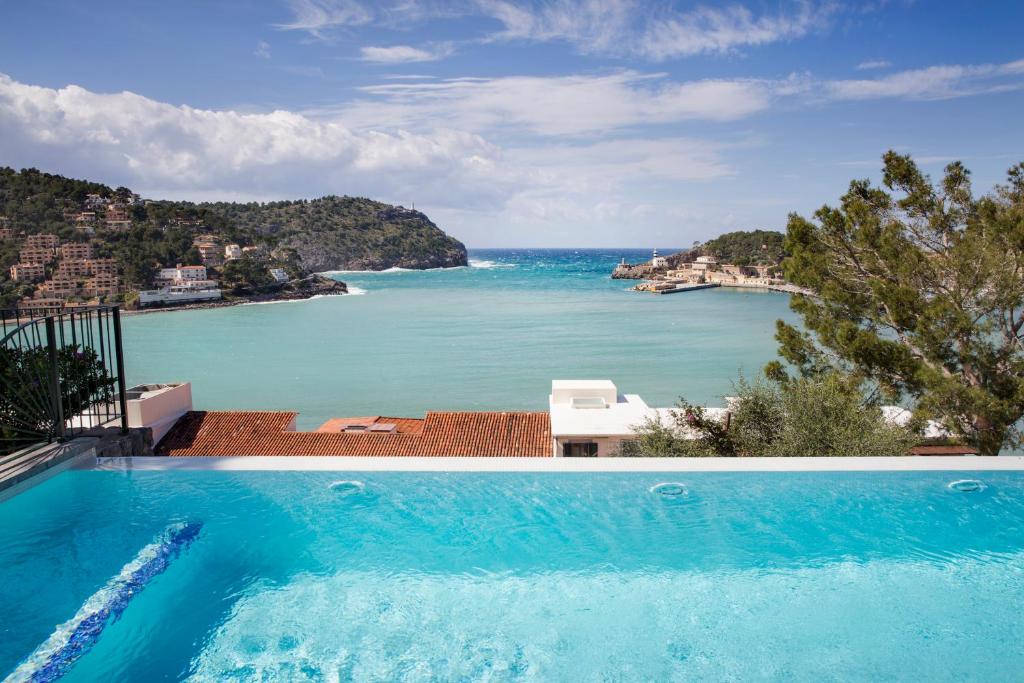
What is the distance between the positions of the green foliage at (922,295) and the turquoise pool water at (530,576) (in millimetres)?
4106

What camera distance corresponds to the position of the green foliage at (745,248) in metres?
76.0

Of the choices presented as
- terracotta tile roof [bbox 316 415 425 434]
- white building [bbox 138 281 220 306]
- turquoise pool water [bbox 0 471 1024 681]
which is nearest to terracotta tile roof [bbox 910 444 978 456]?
turquoise pool water [bbox 0 471 1024 681]

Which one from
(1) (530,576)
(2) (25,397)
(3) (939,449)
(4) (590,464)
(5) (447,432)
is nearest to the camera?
(1) (530,576)

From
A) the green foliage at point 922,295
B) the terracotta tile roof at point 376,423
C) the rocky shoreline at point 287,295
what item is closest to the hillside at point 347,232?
the rocky shoreline at point 287,295

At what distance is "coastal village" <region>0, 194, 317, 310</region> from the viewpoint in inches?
2093

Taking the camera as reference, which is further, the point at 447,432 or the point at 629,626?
the point at 447,432

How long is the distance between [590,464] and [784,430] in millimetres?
3122

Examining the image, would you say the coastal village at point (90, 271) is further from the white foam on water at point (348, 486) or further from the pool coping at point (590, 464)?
the white foam on water at point (348, 486)

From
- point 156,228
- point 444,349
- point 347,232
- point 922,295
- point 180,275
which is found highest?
point 347,232

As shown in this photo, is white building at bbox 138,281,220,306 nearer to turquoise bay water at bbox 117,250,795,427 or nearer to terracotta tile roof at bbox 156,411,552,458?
turquoise bay water at bbox 117,250,795,427

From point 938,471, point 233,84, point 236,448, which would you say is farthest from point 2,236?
point 938,471

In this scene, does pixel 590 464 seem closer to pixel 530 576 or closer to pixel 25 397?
pixel 530 576

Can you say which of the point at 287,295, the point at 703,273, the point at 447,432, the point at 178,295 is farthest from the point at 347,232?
the point at 447,432

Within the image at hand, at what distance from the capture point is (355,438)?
41.0ft
